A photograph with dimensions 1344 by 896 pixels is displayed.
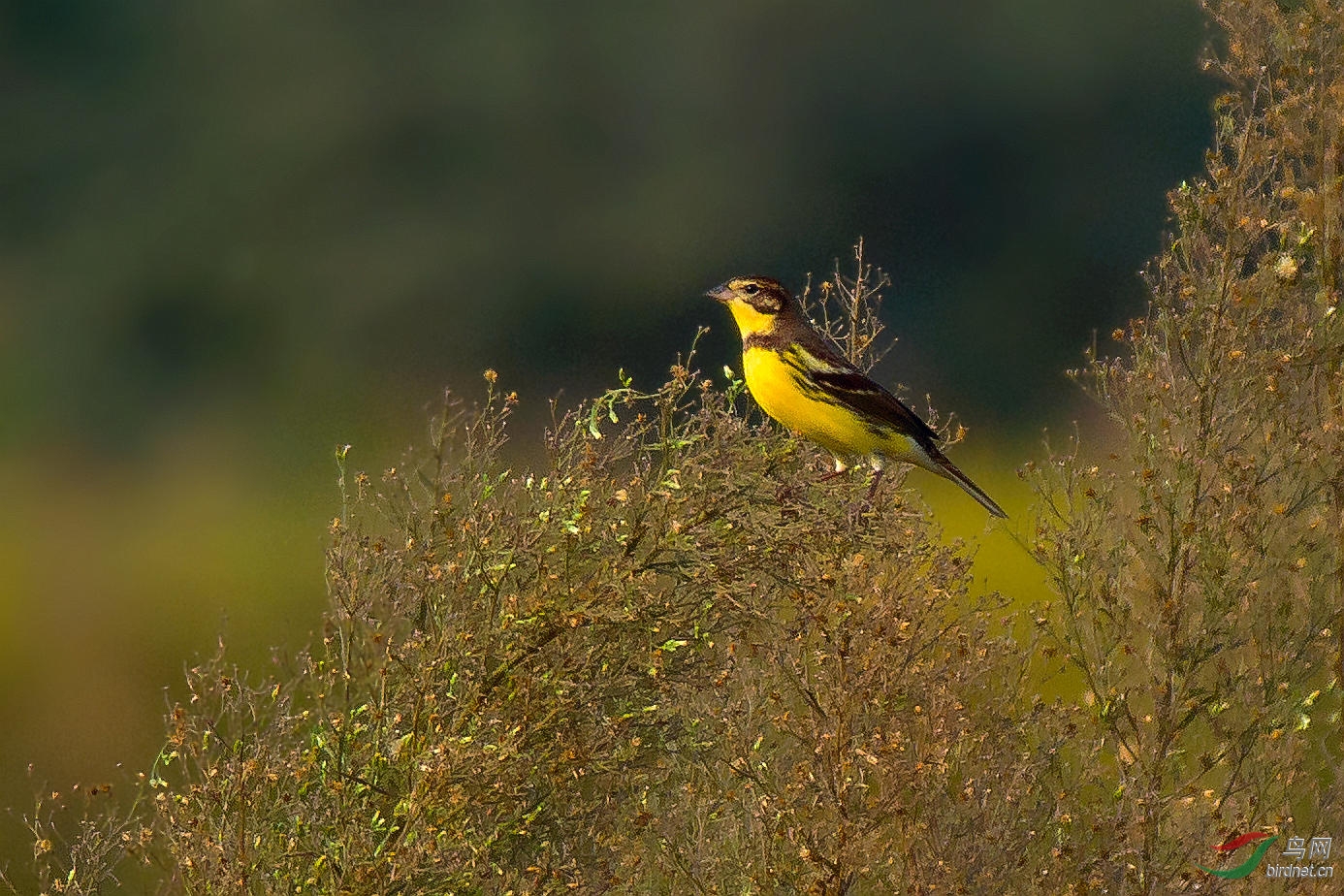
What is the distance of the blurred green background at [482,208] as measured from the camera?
3150cm

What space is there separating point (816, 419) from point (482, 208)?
33.5m

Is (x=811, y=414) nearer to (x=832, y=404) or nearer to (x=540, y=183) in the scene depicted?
(x=832, y=404)

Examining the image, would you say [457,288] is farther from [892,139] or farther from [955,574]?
[955,574]

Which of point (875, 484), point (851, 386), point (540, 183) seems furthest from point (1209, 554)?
point (540, 183)

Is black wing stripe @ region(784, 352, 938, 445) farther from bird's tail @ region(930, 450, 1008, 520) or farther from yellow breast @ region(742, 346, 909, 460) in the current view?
bird's tail @ region(930, 450, 1008, 520)

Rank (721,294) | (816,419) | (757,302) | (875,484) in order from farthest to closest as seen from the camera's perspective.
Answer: (721,294), (757,302), (816,419), (875,484)

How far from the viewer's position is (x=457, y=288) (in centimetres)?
3725

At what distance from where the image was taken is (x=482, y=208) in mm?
39719

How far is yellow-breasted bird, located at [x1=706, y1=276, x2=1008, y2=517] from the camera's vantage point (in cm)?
682

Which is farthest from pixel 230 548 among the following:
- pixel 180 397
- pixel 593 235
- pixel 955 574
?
pixel 955 574

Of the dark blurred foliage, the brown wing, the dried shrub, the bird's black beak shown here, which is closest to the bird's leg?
the brown wing

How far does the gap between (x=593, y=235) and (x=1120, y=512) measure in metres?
32.3

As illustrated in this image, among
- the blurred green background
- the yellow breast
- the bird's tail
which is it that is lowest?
the yellow breast

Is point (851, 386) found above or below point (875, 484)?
above
